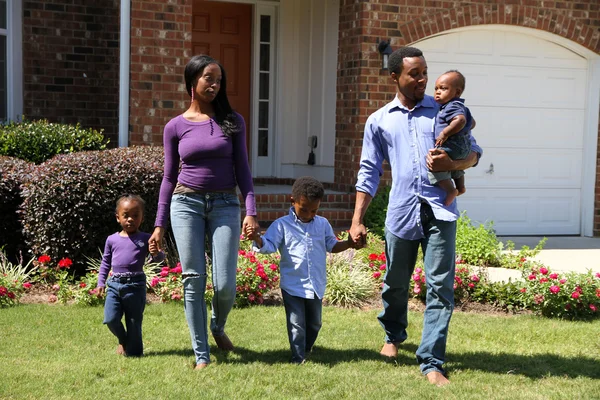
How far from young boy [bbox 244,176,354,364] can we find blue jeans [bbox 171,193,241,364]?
244 millimetres

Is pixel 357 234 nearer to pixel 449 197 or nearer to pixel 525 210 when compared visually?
pixel 449 197

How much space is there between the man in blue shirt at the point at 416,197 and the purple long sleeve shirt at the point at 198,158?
0.82 meters

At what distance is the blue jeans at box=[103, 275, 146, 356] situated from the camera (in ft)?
18.1

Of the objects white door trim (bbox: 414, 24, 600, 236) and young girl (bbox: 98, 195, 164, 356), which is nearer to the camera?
young girl (bbox: 98, 195, 164, 356)

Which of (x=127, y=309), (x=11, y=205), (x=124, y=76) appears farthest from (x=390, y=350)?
(x=124, y=76)

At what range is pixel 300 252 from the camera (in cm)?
550

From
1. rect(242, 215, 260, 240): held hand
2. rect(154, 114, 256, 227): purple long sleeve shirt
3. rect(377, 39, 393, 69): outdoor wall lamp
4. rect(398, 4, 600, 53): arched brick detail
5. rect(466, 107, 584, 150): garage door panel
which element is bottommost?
rect(242, 215, 260, 240): held hand

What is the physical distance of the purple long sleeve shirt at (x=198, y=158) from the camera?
519 cm

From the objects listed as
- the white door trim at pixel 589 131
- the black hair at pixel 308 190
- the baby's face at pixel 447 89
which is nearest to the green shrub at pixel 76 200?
the black hair at pixel 308 190

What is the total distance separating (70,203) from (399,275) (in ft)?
12.0

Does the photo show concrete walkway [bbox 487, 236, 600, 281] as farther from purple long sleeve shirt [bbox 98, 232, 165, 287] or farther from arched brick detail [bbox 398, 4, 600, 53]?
purple long sleeve shirt [bbox 98, 232, 165, 287]

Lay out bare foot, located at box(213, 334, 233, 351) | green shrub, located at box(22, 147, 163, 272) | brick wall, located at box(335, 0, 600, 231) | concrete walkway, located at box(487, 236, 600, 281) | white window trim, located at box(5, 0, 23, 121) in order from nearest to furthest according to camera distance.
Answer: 1. bare foot, located at box(213, 334, 233, 351)
2. green shrub, located at box(22, 147, 163, 272)
3. concrete walkway, located at box(487, 236, 600, 281)
4. brick wall, located at box(335, 0, 600, 231)
5. white window trim, located at box(5, 0, 23, 121)

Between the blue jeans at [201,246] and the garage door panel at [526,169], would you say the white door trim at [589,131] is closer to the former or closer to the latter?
the garage door panel at [526,169]

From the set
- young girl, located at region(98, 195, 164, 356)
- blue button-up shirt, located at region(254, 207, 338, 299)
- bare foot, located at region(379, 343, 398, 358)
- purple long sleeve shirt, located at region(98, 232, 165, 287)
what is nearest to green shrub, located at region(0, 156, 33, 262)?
purple long sleeve shirt, located at region(98, 232, 165, 287)
